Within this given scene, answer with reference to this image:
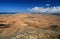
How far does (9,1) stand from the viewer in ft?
8.30

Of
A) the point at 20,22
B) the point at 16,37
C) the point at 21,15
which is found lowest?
the point at 16,37

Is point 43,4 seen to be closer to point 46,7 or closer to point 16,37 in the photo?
point 46,7

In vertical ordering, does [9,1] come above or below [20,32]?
above

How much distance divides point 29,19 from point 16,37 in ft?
1.64

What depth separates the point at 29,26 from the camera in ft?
7.99

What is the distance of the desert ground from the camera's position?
7.73ft

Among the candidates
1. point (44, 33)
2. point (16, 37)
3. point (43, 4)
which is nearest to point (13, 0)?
point (43, 4)

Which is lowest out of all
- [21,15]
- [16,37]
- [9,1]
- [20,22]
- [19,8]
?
[16,37]

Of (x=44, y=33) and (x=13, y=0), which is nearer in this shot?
(x=44, y=33)

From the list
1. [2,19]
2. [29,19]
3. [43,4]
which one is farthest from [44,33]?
[2,19]

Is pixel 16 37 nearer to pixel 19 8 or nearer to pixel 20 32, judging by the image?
pixel 20 32

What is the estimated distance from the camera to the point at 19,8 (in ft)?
8.19

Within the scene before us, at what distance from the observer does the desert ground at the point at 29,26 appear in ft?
7.73

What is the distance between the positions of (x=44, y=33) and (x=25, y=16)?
0.58m
